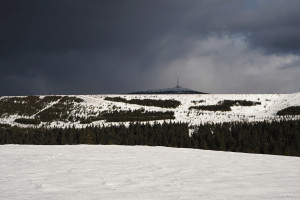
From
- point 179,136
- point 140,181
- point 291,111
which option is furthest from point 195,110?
point 140,181

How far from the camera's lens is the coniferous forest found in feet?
86.9

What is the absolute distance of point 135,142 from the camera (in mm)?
29891

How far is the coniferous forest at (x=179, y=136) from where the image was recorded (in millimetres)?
26500

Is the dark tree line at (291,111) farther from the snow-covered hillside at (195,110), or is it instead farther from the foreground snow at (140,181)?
the foreground snow at (140,181)

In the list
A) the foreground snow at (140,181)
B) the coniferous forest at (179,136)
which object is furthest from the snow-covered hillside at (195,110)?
the foreground snow at (140,181)

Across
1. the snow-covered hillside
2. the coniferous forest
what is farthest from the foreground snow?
the snow-covered hillside

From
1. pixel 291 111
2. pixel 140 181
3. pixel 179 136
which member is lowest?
pixel 179 136

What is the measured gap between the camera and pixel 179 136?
30766 millimetres

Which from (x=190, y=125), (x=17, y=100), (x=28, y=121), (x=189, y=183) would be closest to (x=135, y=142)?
(x=190, y=125)

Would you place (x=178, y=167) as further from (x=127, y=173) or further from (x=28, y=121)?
(x=28, y=121)

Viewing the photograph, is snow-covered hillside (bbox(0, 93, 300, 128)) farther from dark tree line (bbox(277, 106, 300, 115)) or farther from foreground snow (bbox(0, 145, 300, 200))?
foreground snow (bbox(0, 145, 300, 200))

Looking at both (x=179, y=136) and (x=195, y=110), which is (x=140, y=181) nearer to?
(x=179, y=136)

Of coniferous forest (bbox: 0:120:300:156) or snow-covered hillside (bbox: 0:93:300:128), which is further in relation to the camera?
snow-covered hillside (bbox: 0:93:300:128)

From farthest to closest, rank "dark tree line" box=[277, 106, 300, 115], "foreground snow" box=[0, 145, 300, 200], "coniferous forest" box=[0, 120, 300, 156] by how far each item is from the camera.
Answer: "dark tree line" box=[277, 106, 300, 115]
"coniferous forest" box=[0, 120, 300, 156]
"foreground snow" box=[0, 145, 300, 200]
